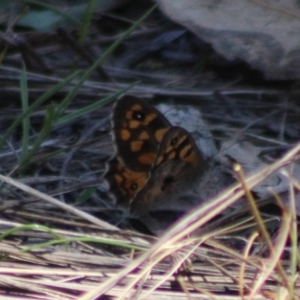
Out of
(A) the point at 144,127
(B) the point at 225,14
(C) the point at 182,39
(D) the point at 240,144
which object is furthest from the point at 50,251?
(C) the point at 182,39

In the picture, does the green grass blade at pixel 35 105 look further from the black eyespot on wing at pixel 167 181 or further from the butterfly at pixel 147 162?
the black eyespot on wing at pixel 167 181

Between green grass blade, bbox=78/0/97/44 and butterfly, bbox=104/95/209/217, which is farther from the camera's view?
green grass blade, bbox=78/0/97/44

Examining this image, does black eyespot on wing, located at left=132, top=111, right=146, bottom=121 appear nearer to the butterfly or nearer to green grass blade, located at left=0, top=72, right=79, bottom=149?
the butterfly

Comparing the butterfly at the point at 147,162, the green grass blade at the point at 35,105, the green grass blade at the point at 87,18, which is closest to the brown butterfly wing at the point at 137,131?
the butterfly at the point at 147,162

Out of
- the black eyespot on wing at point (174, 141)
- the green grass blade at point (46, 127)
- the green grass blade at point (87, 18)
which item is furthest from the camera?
the green grass blade at point (87, 18)

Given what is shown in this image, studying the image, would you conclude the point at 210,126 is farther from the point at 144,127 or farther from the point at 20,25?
the point at 20,25

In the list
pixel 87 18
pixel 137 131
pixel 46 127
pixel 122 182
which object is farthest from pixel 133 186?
pixel 87 18

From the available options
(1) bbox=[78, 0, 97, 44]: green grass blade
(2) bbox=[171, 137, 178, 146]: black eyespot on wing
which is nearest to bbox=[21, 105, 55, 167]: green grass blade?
(2) bbox=[171, 137, 178, 146]: black eyespot on wing

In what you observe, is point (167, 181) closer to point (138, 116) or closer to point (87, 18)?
point (138, 116)

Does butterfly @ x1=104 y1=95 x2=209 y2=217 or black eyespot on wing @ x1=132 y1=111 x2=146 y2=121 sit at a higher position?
black eyespot on wing @ x1=132 y1=111 x2=146 y2=121
